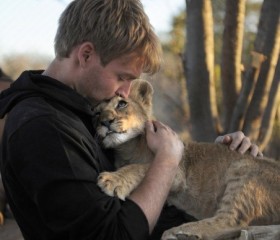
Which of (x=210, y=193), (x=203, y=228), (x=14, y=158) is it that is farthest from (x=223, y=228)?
(x=14, y=158)

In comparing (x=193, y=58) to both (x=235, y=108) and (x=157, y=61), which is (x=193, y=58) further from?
(x=157, y=61)

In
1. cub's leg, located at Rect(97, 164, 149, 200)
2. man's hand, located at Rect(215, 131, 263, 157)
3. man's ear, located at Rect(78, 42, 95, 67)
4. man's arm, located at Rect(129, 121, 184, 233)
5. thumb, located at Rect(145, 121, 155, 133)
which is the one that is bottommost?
man's hand, located at Rect(215, 131, 263, 157)

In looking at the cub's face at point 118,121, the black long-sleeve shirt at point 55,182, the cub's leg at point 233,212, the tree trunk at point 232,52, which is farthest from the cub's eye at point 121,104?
the tree trunk at point 232,52

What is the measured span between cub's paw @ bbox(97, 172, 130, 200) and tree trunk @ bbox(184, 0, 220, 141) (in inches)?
106

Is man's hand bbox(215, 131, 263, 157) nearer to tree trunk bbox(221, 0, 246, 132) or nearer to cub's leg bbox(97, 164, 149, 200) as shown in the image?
cub's leg bbox(97, 164, 149, 200)

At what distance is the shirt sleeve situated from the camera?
2650 mm

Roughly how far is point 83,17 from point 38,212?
3.77ft

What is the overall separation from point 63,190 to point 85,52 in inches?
35.1

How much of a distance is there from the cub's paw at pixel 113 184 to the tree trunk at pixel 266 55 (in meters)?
2.66

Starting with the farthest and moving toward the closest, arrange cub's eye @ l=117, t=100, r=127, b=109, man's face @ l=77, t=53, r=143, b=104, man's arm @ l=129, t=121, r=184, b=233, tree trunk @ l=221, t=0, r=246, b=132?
tree trunk @ l=221, t=0, r=246, b=132 < cub's eye @ l=117, t=100, r=127, b=109 < man's face @ l=77, t=53, r=143, b=104 < man's arm @ l=129, t=121, r=184, b=233

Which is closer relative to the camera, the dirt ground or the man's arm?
the man's arm

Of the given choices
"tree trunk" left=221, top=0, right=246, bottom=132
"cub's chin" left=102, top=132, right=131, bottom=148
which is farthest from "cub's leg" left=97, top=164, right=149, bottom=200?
"tree trunk" left=221, top=0, right=246, bottom=132

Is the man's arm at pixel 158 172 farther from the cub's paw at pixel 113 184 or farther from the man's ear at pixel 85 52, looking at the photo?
the man's ear at pixel 85 52

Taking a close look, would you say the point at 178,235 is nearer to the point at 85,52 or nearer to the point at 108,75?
the point at 108,75
